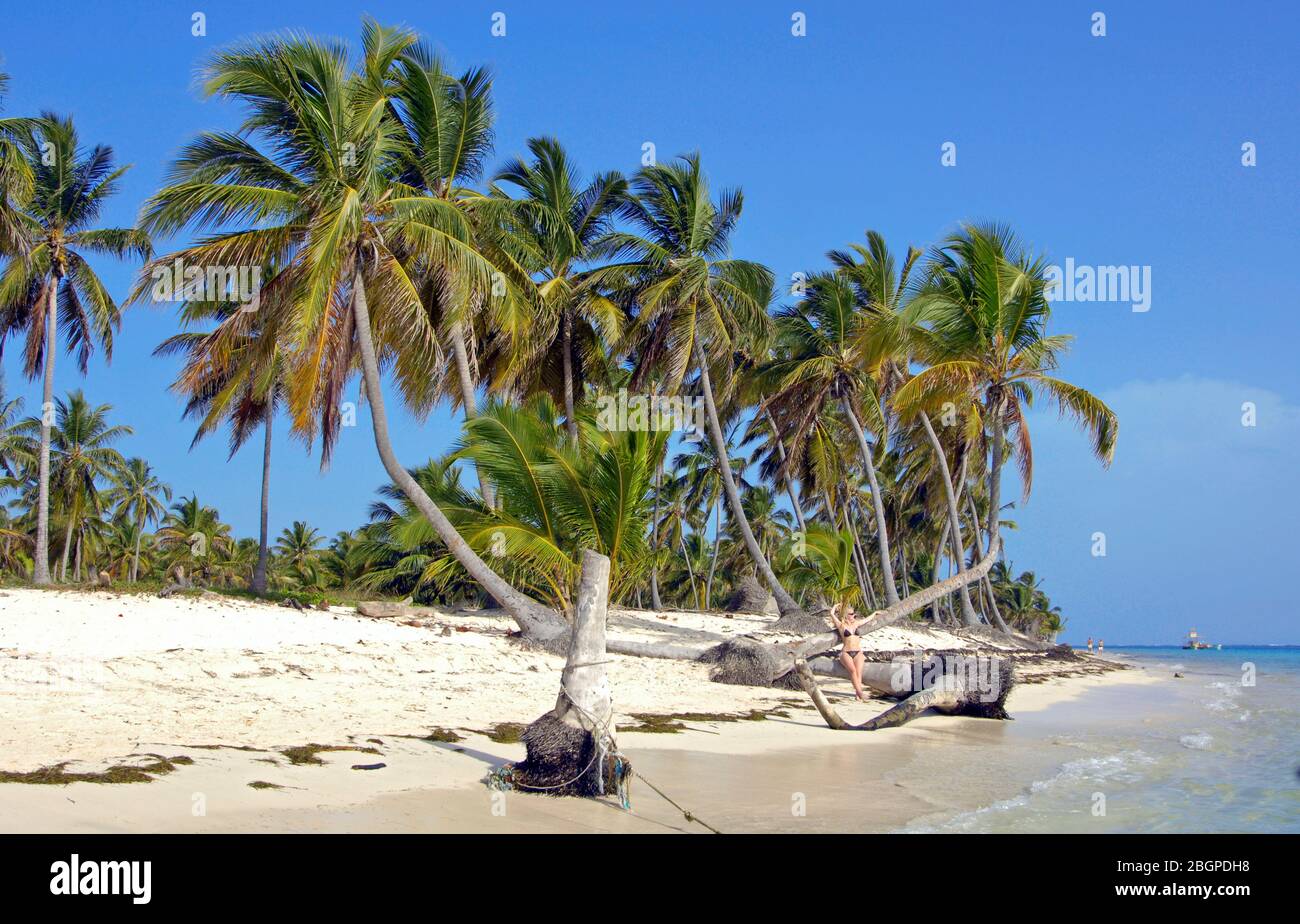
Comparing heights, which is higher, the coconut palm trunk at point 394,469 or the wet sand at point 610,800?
the coconut palm trunk at point 394,469

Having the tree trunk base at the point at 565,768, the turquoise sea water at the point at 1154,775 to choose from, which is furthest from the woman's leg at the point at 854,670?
the tree trunk base at the point at 565,768

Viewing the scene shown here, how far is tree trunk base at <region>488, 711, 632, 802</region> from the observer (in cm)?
713

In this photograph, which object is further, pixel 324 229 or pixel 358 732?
pixel 324 229

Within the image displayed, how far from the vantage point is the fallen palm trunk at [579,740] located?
23.4ft

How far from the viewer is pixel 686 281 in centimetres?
2336

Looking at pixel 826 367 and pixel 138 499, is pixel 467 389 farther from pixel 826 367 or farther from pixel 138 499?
pixel 138 499

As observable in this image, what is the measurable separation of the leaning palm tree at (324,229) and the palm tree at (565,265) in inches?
226

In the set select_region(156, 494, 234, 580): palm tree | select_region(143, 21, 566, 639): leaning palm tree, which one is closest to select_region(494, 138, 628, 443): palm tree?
select_region(143, 21, 566, 639): leaning palm tree

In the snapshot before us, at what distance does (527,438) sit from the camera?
636 inches

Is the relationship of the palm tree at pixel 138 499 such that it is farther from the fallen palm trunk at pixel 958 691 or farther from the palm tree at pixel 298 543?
the fallen palm trunk at pixel 958 691

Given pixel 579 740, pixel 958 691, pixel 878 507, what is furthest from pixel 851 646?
pixel 878 507

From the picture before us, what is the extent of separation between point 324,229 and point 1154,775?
13259 millimetres

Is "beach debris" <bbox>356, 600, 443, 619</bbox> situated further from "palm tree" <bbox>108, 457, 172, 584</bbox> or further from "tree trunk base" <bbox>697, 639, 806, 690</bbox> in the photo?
"palm tree" <bbox>108, 457, 172, 584</bbox>
